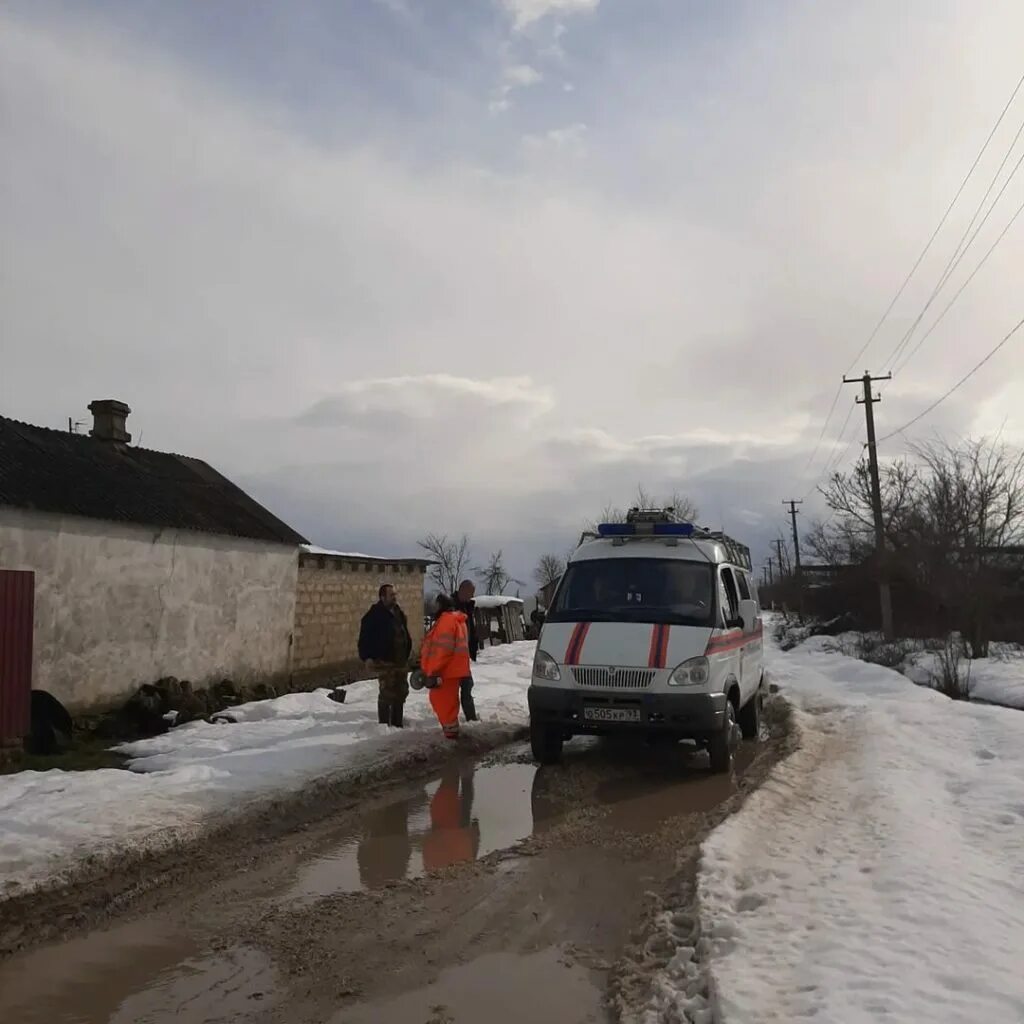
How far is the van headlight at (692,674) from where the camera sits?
837cm

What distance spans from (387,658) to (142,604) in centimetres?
411

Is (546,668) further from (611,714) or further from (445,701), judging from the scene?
(445,701)

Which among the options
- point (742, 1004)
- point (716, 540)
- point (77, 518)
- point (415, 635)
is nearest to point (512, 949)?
point (742, 1004)

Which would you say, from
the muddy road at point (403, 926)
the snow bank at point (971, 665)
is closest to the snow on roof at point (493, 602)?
the snow bank at point (971, 665)

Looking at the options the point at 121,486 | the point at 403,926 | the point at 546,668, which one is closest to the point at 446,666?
the point at 546,668

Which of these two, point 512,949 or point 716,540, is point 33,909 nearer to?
point 512,949

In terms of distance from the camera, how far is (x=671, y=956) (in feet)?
14.3

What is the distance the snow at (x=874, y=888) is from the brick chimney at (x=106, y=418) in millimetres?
12361

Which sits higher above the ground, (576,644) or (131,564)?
(131,564)

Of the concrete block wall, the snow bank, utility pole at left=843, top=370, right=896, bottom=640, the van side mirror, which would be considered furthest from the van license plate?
utility pole at left=843, top=370, right=896, bottom=640

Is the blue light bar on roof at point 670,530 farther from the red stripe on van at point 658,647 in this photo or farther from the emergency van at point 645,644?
the red stripe on van at point 658,647

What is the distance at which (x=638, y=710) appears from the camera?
833 cm

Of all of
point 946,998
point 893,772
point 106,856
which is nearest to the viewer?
point 946,998

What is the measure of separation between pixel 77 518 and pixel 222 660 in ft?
11.5
